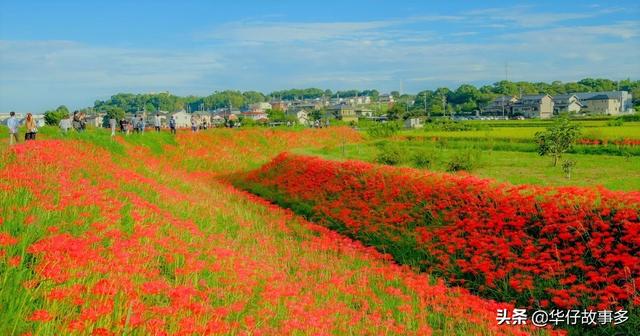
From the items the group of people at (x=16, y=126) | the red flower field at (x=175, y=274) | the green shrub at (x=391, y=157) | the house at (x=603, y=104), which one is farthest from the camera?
the house at (x=603, y=104)

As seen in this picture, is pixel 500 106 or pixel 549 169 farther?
pixel 500 106

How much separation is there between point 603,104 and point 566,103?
7618mm

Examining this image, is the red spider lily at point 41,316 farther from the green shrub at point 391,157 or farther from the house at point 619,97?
the house at point 619,97

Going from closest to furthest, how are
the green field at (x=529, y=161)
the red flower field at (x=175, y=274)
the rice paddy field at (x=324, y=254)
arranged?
the red flower field at (x=175, y=274) < the rice paddy field at (x=324, y=254) < the green field at (x=529, y=161)

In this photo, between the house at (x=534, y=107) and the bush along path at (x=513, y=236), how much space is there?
301 feet

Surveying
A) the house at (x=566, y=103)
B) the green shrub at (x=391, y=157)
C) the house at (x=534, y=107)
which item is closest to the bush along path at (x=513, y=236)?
the green shrub at (x=391, y=157)

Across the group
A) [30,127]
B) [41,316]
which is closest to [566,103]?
[30,127]

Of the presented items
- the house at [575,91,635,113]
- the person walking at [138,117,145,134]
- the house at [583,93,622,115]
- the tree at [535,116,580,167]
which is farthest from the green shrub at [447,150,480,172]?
the house at [575,91,635,113]

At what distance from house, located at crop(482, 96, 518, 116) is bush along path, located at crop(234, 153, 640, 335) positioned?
96.5 m

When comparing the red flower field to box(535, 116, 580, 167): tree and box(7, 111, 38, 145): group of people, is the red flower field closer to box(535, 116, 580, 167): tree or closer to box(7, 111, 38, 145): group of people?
box(535, 116, 580, 167): tree

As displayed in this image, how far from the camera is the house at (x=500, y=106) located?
10803cm

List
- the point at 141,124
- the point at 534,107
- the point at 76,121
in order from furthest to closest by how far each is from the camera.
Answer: the point at 534,107 < the point at 141,124 < the point at 76,121

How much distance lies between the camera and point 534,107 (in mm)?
100562

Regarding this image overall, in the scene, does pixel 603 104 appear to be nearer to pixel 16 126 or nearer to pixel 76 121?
pixel 76 121
